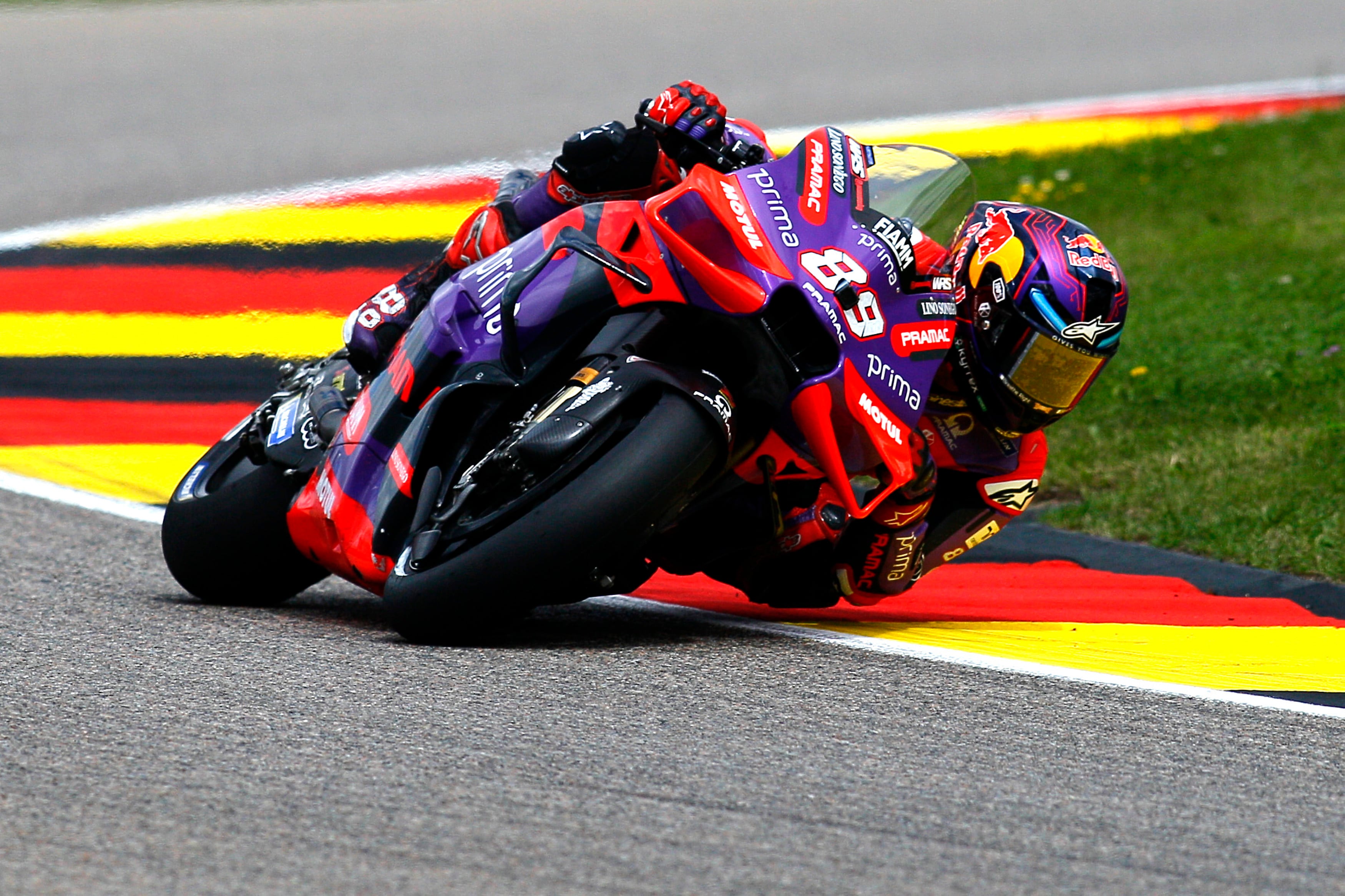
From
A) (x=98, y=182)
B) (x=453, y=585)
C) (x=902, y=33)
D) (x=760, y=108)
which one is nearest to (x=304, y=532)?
(x=453, y=585)

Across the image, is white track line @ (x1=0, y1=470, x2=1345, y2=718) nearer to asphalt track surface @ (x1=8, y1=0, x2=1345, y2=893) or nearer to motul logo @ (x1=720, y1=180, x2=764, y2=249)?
asphalt track surface @ (x1=8, y1=0, x2=1345, y2=893)

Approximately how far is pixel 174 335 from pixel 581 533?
190 inches

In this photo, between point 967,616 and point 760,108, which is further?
point 760,108

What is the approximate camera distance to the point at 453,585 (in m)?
3.66

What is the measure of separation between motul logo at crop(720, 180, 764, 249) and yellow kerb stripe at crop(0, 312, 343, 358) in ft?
13.3

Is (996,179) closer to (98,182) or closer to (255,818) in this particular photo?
(98,182)

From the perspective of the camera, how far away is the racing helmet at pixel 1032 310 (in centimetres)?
422

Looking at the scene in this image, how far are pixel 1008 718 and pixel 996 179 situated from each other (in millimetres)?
7348

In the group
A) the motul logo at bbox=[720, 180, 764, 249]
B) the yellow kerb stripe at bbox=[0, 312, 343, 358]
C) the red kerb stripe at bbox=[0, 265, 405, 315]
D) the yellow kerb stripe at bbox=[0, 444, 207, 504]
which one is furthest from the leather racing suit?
the red kerb stripe at bbox=[0, 265, 405, 315]

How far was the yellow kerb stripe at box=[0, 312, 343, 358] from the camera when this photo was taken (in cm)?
772

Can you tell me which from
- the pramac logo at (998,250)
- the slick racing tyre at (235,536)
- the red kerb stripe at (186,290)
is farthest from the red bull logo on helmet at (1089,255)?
the red kerb stripe at (186,290)

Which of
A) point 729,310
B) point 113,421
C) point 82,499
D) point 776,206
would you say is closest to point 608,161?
point 776,206

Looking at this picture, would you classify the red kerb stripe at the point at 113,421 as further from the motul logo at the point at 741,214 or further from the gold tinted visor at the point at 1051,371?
the gold tinted visor at the point at 1051,371

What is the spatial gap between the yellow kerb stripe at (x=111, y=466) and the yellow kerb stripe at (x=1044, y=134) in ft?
17.3
